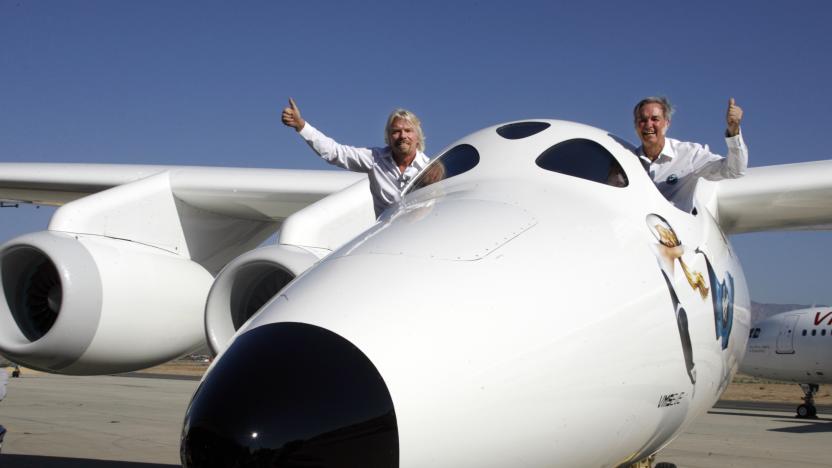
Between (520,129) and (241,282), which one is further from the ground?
(520,129)

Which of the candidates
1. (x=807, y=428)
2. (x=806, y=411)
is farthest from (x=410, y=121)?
(x=806, y=411)

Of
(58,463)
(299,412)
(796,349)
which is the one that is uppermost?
(58,463)

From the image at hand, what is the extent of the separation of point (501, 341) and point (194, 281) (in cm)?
507

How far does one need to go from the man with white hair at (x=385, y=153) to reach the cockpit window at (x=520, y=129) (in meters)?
0.68

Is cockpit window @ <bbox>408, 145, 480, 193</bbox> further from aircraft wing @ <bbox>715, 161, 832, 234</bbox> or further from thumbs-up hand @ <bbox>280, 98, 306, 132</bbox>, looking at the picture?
aircraft wing @ <bbox>715, 161, 832, 234</bbox>

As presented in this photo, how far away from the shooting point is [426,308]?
9.74 feet

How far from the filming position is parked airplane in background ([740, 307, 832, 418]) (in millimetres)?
28703

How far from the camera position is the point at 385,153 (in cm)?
560

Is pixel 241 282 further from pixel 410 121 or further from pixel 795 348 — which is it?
pixel 795 348

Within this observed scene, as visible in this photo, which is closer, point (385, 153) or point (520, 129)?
point (520, 129)

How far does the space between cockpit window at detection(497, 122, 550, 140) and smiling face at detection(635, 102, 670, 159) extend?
0.78m

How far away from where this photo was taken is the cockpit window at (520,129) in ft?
15.6

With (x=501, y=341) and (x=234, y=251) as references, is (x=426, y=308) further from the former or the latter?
(x=234, y=251)

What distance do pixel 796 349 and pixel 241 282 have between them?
89.0 feet
